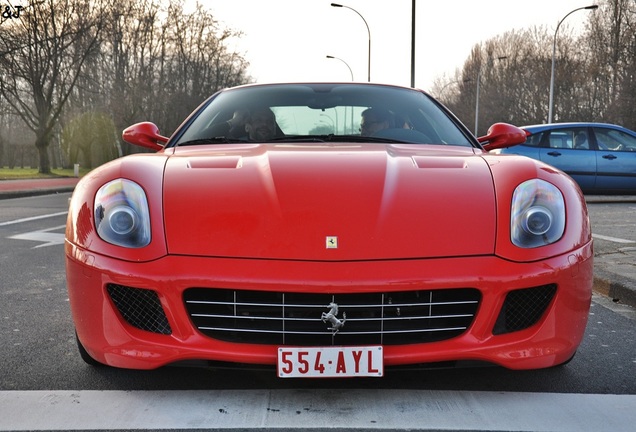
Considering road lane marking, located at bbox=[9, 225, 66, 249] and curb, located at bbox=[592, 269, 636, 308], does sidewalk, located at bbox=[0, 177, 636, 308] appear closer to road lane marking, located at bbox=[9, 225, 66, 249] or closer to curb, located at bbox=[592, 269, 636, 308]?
curb, located at bbox=[592, 269, 636, 308]

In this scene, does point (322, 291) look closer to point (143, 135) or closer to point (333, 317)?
point (333, 317)

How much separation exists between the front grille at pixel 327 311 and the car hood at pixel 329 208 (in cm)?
14

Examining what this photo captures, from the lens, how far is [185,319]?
2.38 m

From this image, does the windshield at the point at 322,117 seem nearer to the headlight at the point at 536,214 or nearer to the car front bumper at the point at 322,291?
the headlight at the point at 536,214

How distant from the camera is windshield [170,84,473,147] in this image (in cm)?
365

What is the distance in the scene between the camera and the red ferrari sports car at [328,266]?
7.70 feet

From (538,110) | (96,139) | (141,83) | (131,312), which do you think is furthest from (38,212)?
(538,110)

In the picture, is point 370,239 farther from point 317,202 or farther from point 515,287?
point 515,287

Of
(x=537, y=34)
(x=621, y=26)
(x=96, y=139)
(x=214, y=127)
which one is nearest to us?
(x=214, y=127)

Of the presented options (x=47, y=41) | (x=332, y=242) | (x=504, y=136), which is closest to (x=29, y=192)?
(x=47, y=41)

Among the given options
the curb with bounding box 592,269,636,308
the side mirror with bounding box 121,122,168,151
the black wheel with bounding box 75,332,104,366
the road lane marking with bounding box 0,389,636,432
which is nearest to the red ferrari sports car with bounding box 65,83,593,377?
the road lane marking with bounding box 0,389,636,432

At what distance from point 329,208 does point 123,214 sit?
741 mm

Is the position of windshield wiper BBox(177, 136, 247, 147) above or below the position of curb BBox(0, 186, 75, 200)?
above

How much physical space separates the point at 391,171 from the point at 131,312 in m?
1.11
